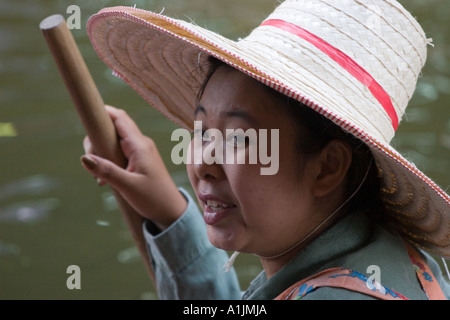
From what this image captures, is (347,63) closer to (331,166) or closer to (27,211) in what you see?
(331,166)

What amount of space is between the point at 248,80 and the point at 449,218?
44cm

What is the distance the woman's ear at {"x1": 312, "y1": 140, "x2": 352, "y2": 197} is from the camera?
3.81 ft

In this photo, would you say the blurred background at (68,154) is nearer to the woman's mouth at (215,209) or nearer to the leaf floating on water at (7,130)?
the leaf floating on water at (7,130)

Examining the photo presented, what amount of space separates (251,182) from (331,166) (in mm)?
164

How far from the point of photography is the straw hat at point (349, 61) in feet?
3.47

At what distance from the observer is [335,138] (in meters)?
1.16

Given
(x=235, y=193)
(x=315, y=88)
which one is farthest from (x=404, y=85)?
(x=235, y=193)

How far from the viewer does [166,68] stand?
4.66 ft

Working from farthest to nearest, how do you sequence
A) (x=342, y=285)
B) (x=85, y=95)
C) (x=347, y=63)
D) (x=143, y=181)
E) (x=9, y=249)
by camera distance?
(x=9, y=249) → (x=143, y=181) → (x=85, y=95) → (x=347, y=63) → (x=342, y=285)

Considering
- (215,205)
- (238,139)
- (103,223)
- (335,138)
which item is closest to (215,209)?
(215,205)

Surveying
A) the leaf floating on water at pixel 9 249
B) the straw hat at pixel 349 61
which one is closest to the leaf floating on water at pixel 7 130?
the leaf floating on water at pixel 9 249

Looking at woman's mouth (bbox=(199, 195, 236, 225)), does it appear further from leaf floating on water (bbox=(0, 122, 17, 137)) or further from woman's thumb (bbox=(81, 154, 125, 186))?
leaf floating on water (bbox=(0, 122, 17, 137))

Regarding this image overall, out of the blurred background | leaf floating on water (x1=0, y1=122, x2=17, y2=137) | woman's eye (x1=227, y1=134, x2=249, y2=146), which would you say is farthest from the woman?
leaf floating on water (x1=0, y1=122, x2=17, y2=137)

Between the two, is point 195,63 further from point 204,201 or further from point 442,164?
point 442,164
